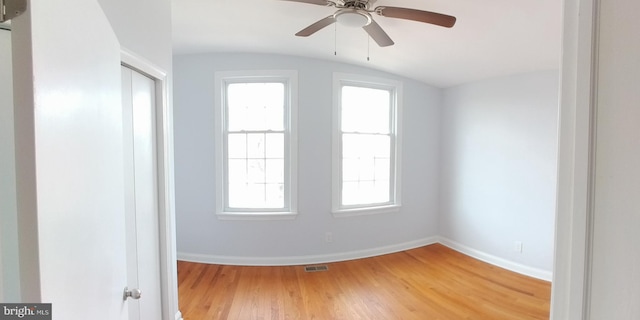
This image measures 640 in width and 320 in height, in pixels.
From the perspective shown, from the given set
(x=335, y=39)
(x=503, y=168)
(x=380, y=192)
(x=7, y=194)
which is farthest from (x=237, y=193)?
(x=503, y=168)

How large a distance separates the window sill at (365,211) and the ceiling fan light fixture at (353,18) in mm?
2132

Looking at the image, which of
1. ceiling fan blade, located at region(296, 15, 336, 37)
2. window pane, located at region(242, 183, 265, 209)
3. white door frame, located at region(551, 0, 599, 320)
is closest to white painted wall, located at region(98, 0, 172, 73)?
ceiling fan blade, located at region(296, 15, 336, 37)

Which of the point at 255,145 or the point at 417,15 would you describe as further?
the point at 255,145

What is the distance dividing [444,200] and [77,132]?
4.01 m

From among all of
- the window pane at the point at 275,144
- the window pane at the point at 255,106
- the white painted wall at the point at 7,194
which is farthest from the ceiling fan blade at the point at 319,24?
the white painted wall at the point at 7,194

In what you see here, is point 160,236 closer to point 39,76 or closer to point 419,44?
point 39,76

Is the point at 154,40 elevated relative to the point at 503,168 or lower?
elevated

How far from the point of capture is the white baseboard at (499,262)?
8.71 feet

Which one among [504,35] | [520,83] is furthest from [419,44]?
[520,83]

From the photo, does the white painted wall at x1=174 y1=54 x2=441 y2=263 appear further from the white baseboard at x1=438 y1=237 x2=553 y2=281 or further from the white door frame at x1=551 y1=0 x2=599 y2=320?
the white door frame at x1=551 y1=0 x2=599 y2=320

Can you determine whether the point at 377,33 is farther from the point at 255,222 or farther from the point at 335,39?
the point at 255,222

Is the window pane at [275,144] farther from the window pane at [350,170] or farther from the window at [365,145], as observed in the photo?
the window pane at [350,170]

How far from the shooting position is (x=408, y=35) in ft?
7.66

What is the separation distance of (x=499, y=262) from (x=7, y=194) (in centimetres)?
397
